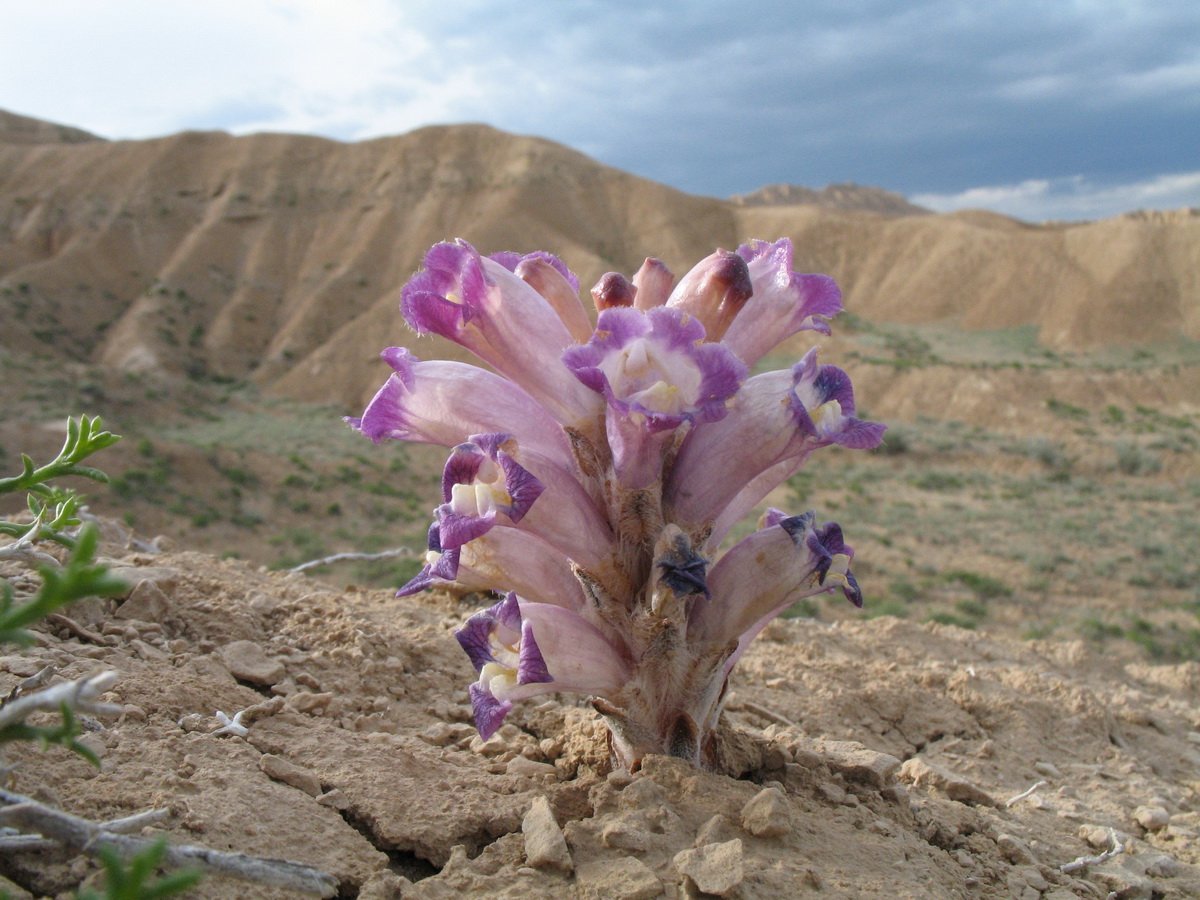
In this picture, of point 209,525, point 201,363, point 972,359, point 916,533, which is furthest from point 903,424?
point 201,363

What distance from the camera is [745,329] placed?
2.97 m

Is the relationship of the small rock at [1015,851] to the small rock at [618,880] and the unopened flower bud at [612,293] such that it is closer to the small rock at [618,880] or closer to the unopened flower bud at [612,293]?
the small rock at [618,880]

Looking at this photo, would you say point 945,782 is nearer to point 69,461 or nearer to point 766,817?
point 766,817

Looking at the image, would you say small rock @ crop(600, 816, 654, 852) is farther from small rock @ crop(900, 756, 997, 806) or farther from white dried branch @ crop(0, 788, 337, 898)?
small rock @ crop(900, 756, 997, 806)

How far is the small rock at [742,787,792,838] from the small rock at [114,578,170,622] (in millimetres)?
2648

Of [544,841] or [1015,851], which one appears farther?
[1015,851]

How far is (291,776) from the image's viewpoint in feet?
8.86

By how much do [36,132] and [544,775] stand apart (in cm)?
9519

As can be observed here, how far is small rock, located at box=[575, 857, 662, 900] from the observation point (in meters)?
2.17

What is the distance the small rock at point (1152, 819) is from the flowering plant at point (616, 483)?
1995mm

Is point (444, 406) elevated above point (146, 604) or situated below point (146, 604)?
above

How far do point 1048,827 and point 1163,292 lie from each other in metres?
68.1

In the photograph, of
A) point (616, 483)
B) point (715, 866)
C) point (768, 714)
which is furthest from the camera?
point (768, 714)

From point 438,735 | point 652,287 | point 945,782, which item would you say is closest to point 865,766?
point 945,782
